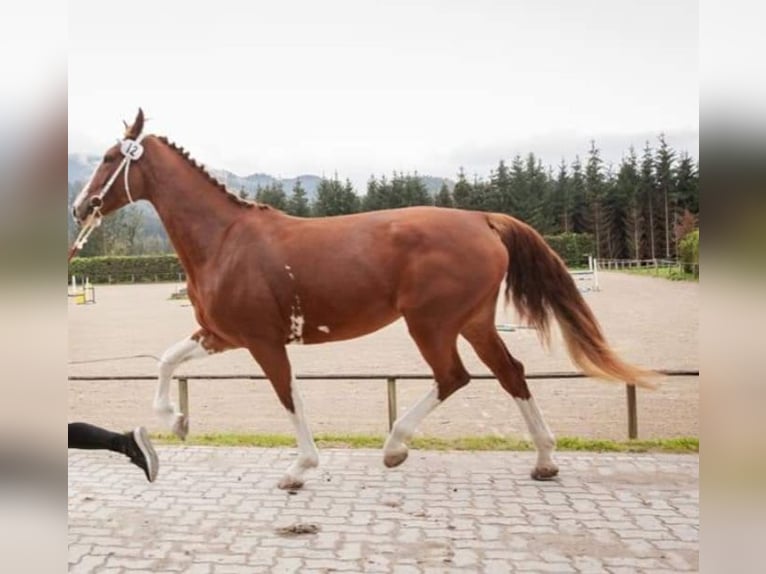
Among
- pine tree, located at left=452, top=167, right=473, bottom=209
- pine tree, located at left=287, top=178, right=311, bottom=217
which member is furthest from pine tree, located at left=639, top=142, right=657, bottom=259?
pine tree, located at left=287, top=178, right=311, bottom=217

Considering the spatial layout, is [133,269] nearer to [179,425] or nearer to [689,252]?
[179,425]

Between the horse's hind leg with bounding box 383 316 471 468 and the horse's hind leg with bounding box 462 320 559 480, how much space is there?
183 mm

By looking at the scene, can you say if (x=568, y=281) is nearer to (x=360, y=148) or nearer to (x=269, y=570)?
(x=360, y=148)

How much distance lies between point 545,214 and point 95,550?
9.64 feet

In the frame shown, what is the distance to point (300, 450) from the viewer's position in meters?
3.63

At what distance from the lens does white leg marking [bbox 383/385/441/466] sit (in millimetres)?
3561

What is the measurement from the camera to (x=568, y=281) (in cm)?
365

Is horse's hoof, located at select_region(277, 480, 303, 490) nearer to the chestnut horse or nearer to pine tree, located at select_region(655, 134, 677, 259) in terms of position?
the chestnut horse

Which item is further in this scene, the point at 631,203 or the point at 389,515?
the point at 631,203

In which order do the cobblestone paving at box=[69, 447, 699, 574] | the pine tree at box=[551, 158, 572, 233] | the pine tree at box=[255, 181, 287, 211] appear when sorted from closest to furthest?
the cobblestone paving at box=[69, 447, 699, 574], the pine tree at box=[551, 158, 572, 233], the pine tree at box=[255, 181, 287, 211]

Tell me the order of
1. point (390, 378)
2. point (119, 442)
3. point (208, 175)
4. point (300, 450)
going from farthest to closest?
point (390, 378), point (208, 175), point (300, 450), point (119, 442)

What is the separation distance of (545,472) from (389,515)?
3.20 ft

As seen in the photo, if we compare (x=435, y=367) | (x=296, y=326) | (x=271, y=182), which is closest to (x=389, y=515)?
(x=435, y=367)

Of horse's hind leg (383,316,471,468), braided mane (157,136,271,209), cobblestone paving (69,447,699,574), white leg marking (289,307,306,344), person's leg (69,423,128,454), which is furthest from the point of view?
braided mane (157,136,271,209)
